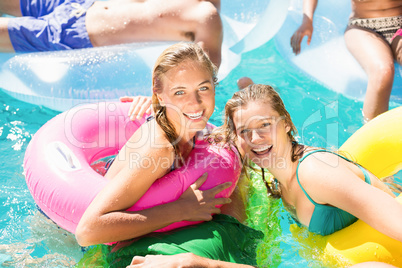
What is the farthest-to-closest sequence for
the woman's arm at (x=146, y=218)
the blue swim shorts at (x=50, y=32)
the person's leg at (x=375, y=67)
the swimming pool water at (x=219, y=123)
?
the blue swim shorts at (x=50, y=32)
the person's leg at (x=375, y=67)
the swimming pool water at (x=219, y=123)
the woman's arm at (x=146, y=218)

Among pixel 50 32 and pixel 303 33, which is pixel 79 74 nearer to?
pixel 50 32

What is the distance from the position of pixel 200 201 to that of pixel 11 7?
3.01m

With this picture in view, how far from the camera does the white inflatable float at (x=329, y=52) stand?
141 inches

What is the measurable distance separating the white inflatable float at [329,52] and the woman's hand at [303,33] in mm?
77

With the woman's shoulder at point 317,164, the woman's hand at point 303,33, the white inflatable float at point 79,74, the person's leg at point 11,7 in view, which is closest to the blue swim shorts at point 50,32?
the white inflatable float at point 79,74

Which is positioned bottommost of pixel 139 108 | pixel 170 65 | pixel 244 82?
pixel 244 82

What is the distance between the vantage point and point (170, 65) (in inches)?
82.0

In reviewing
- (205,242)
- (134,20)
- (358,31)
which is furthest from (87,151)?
(358,31)

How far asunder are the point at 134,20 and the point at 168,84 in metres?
1.79

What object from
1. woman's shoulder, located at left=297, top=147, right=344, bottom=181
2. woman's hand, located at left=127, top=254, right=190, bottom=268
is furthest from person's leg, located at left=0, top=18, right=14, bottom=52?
woman's shoulder, located at left=297, top=147, right=344, bottom=181

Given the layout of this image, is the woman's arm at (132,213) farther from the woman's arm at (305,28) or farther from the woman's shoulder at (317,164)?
the woman's arm at (305,28)

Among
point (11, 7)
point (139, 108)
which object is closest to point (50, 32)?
point (11, 7)

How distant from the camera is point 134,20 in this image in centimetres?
371

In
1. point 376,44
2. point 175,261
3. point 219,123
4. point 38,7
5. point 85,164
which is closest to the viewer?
point 175,261
